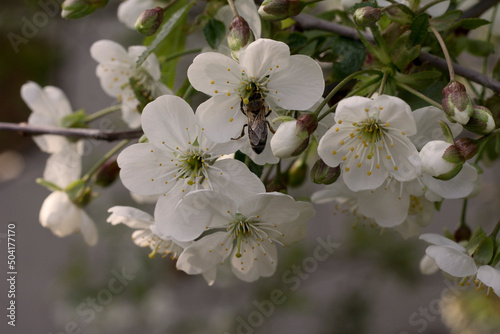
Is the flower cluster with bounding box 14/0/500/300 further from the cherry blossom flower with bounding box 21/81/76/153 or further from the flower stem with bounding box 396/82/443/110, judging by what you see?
the cherry blossom flower with bounding box 21/81/76/153

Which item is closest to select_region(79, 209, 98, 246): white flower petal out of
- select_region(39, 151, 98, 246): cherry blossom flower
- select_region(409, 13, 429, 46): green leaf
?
select_region(39, 151, 98, 246): cherry blossom flower

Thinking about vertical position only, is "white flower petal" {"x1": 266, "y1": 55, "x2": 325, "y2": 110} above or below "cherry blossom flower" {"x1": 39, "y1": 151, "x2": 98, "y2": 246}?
above

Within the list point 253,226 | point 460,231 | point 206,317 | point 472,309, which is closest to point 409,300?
point 206,317

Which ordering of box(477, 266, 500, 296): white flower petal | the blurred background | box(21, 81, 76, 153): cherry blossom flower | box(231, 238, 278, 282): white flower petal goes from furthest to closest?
the blurred background → box(21, 81, 76, 153): cherry blossom flower → box(231, 238, 278, 282): white flower petal → box(477, 266, 500, 296): white flower petal

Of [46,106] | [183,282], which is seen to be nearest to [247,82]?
[46,106]

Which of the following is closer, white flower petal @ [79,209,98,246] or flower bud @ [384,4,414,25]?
flower bud @ [384,4,414,25]

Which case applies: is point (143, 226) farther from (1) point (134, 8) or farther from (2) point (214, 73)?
(1) point (134, 8)

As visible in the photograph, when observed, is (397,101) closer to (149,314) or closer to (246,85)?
(246,85)
